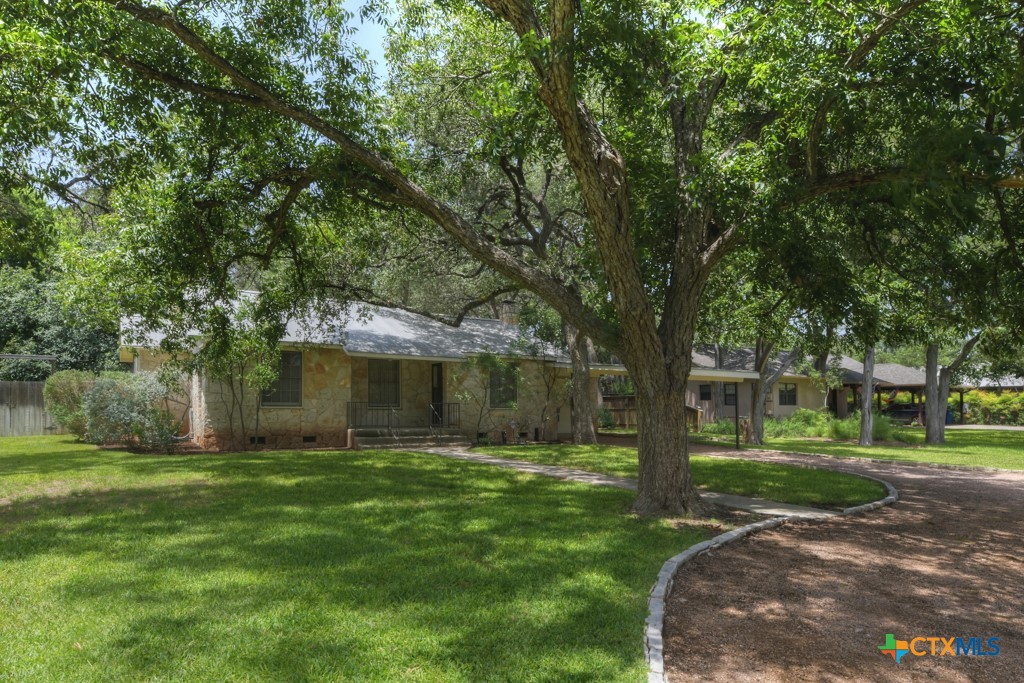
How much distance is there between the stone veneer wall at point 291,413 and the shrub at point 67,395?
3.50m

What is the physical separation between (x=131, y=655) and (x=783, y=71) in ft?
26.9

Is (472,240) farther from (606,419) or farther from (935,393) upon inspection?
(606,419)

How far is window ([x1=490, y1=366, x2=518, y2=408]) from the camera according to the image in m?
21.0

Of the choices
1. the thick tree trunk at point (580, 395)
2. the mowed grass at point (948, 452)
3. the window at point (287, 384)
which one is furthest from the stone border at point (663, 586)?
the window at point (287, 384)

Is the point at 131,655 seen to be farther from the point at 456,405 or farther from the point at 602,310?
the point at 456,405

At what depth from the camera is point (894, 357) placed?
145ft

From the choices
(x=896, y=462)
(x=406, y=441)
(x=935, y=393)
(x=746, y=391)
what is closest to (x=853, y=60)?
(x=896, y=462)

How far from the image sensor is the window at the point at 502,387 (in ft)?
68.9

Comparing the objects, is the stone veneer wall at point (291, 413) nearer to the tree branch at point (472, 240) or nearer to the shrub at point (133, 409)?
the shrub at point (133, 409)

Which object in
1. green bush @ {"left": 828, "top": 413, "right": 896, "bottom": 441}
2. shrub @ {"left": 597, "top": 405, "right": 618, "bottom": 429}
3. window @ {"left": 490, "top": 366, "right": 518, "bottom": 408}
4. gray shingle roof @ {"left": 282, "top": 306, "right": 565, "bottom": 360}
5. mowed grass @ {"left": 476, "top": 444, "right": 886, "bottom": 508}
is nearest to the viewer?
mowed grass @ {"left": 476, "top": 444, "right": 886, "bottom": 508}

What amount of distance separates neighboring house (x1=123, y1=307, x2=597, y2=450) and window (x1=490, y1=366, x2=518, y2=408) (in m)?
0.03

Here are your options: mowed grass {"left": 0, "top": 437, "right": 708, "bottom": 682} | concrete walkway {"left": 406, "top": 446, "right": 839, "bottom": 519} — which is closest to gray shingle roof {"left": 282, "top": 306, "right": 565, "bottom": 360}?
concrete walkway {"left": 406, "top": 446, "right": 839, "bottom": 519}

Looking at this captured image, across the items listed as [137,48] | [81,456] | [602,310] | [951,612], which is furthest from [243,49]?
[951,612]

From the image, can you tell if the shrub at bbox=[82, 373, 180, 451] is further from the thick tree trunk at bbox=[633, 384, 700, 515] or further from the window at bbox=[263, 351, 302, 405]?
the thick tree trunk at bbox=[633, 384, 700, 515]
